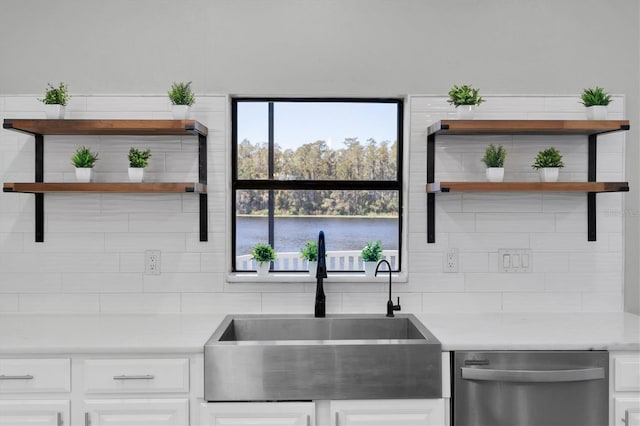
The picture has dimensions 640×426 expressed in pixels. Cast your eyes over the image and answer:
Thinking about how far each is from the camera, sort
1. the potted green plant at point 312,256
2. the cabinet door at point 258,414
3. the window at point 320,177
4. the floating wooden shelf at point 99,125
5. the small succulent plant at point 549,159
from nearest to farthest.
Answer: the cabinet door at point 258,414
the floating wooden shelf at point 99,125
the small succulent plant at point 549,159
the potted green plant at point 312,256
the window at point 320,177

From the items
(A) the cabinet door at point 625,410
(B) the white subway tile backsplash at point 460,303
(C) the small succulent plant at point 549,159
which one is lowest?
(A) the cabinet door at point 625,410

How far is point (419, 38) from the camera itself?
260 centimetres

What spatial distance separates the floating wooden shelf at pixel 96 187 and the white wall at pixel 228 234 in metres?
0.21

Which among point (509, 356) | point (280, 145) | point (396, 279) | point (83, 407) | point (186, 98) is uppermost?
point (186, 98)

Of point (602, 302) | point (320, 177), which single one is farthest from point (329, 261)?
point (602, 302)

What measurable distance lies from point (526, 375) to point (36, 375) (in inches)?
69.3

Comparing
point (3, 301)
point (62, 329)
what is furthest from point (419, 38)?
point (3, 301)

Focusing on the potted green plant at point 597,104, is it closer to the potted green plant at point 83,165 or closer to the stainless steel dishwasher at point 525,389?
the stainless steel dishwasher at point 525,389

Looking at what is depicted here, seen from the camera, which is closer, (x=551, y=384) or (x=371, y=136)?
(x=551, y=384)

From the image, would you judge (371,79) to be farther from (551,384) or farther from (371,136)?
(551,384)

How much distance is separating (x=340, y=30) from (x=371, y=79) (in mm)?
280

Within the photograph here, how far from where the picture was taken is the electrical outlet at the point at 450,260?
2.59 m

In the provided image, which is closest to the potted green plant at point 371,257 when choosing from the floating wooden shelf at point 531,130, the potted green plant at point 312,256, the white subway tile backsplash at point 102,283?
the potted green plant at point 312,256

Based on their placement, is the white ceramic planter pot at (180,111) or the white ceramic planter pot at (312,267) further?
the white ceramic planter pot at (312,267)
